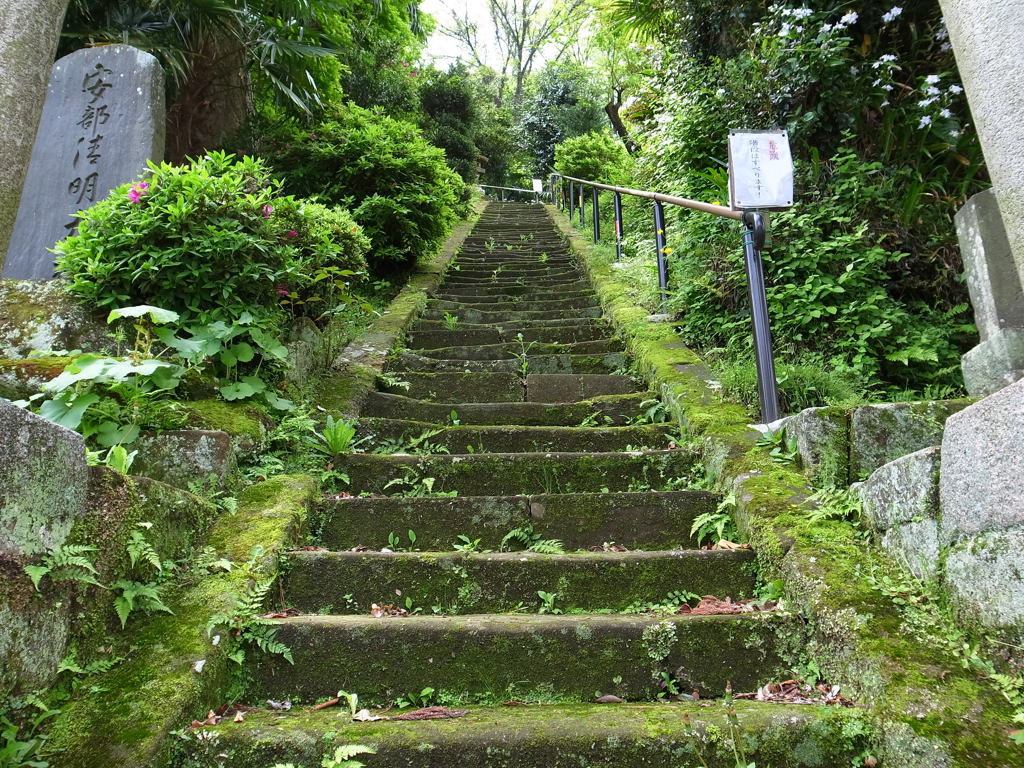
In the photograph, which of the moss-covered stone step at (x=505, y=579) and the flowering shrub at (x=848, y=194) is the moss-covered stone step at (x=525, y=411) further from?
the moss-covered stone step at (x=505, y=579)

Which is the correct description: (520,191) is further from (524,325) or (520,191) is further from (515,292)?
(524,325)

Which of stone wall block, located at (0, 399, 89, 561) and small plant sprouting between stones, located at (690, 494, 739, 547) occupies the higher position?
stone wall block, located at (0, 399, 89, 561)

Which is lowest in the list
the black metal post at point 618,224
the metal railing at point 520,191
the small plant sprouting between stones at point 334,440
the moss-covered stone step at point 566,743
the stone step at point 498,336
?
the moss-covered stone step at point 566,743

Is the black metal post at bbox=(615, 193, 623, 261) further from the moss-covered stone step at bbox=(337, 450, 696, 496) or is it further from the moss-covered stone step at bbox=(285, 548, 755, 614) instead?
the moss-covered stone step at bbox=(285, 548, 755, 614)

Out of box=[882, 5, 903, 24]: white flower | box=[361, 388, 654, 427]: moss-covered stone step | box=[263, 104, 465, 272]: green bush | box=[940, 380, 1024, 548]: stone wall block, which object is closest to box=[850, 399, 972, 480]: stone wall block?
box=[940, 380, 1024, 548]: stone wall block

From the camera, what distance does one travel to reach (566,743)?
1.59m

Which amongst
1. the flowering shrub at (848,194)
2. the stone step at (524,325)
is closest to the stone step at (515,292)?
the stone step at (524,325)

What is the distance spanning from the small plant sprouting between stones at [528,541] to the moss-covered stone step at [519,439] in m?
0.70

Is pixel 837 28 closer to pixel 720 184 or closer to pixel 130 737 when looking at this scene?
pixel 720 184

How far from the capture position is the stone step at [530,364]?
14.7 feet

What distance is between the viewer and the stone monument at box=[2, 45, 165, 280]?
14.8 feet

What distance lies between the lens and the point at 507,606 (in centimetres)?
224

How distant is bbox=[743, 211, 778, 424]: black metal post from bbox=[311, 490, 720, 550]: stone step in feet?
1.78

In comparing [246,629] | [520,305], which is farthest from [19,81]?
[520,305]
